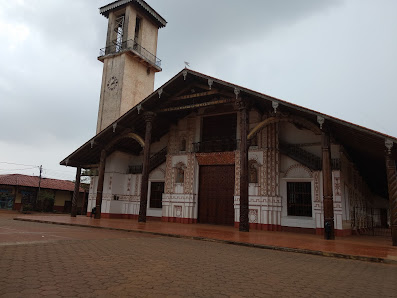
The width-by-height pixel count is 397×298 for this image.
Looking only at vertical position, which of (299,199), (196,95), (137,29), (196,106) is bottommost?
(299,199)

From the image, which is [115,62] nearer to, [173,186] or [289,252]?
[173,186]

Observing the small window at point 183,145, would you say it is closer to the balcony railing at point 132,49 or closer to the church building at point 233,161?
the church building at point 233,161

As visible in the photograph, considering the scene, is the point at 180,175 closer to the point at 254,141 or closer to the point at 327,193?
the point at 254,141

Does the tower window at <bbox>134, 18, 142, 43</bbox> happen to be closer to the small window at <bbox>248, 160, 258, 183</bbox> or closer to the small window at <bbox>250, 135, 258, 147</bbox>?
the small window at <bbox>250, 135, 258, 147</bbox>

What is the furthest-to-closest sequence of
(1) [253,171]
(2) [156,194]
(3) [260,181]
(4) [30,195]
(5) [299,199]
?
(4) [30,195], (2) [156,194], (1) [253,171], (3) [260,181], (5) [299,199]

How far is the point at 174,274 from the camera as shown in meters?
4.70

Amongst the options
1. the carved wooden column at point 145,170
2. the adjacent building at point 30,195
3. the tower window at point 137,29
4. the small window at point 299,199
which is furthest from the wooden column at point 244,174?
the adjacent building at point 30,195

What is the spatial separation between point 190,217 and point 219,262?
11.5m

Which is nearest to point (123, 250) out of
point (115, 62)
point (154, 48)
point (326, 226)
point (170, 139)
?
point (326, 226)

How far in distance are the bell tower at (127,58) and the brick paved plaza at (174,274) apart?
18.6 metres

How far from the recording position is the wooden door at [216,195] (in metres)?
16.8

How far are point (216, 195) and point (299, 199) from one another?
4634 millimetres

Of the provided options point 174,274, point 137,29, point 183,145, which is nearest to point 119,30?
point 137,29

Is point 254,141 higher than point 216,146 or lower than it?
higher
